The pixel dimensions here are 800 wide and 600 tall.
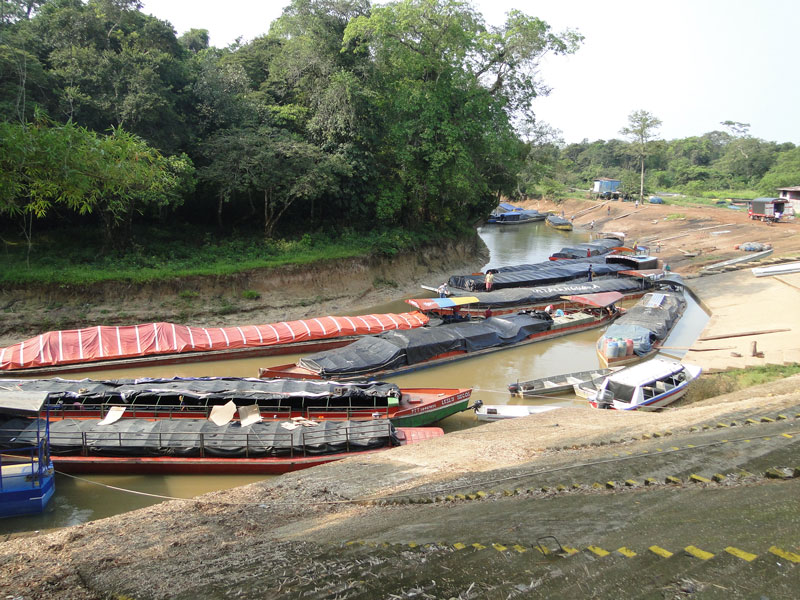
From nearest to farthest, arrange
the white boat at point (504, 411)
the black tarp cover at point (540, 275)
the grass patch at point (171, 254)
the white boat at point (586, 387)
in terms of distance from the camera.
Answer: the white boat at point (504, 411)
the white boat at point (586, 387)
the grass patch at point (171, 254)
the black tarp cover at point (540, 275)

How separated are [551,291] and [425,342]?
39.4ft

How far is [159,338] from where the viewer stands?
835 inches

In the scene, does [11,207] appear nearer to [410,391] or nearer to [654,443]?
[410,391]

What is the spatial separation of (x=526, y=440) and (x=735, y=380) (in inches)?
365

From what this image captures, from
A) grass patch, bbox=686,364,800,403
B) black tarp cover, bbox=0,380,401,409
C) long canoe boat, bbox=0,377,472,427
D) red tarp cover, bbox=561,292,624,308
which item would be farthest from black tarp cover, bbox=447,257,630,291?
black tarp cover, bbox=0,380,401,409

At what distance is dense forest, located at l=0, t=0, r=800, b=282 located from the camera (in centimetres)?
2645

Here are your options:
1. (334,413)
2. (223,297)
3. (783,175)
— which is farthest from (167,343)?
(783,175)

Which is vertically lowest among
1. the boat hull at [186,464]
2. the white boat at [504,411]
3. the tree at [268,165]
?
the boat hull at [186,464]

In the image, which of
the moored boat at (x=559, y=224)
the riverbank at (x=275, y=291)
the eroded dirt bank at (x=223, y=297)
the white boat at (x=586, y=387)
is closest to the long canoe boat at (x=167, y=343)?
the eroded dirt bank at (x=223, y=297)

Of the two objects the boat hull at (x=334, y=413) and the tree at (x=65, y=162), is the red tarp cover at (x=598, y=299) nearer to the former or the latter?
the boat hull at (x=334, y=413)

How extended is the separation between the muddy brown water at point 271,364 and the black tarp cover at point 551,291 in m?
3.33

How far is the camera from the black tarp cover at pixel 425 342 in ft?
63.1

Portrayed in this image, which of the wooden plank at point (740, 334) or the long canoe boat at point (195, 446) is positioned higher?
the wooden plank at point (740, 334)

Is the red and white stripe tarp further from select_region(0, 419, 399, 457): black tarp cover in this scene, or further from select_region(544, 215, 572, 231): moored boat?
select_region(544, 215, 572, 231): moored boat
